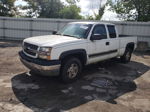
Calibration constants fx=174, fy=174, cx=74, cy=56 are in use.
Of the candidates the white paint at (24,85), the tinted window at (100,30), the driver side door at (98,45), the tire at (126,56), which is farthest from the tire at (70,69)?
the tire at (126,56)

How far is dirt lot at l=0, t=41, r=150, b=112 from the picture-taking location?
4.12 m

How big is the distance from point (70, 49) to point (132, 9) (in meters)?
19.8

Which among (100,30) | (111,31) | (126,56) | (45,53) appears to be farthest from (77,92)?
(126,56)

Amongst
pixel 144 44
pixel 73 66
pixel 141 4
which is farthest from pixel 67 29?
pixel 141 4

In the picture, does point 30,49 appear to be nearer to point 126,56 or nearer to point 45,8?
point 126,56

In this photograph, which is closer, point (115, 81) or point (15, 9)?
point (115, 81)

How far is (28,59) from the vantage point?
527 centimetres

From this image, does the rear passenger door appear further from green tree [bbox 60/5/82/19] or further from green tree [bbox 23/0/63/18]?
green tree [bbox 23/0/63/18]

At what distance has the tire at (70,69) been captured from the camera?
5.24 m

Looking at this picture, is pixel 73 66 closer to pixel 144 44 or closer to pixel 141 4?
pixel 144 44

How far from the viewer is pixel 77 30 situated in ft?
20.2

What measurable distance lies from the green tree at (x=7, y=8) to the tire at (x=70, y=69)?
1017 inches

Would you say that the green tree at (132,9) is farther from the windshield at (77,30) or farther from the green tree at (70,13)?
the windshield at (77,30)

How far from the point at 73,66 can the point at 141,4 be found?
1865 cm
